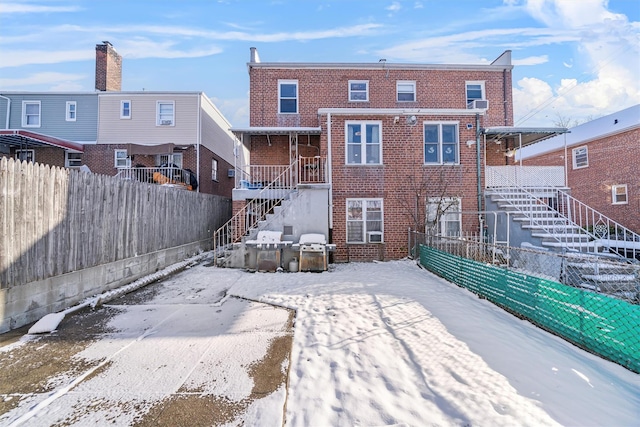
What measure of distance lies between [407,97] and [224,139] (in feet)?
45.2

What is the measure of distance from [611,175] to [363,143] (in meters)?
16.5

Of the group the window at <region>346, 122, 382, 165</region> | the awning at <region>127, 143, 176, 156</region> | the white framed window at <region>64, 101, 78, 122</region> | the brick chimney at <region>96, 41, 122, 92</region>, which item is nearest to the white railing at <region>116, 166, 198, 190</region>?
the awning at <region>127, 143, 176, 156</region>

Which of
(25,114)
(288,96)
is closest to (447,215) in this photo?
(288,96)

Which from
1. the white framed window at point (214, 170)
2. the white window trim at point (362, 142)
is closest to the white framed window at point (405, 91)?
the white window trim at point (362, 142)

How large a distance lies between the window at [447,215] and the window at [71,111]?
20968mm

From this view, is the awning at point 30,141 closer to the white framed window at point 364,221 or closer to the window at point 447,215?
the white framed window at point 364,221

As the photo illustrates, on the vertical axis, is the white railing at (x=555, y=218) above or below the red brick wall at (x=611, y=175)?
below

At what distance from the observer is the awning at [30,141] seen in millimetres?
15275

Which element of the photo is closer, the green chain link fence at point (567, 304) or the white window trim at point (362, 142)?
the green chain link fence at point (567, 304)

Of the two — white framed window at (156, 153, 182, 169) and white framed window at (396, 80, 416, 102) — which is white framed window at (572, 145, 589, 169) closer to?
white framed window at (396, 80, 416, 102)

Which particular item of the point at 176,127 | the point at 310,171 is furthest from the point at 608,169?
the point at 176,127

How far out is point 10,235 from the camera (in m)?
4.82

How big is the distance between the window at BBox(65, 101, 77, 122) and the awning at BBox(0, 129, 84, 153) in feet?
5.07

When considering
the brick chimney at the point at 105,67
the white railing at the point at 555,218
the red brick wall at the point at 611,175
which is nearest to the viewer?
the white railing at the point at 555,218
